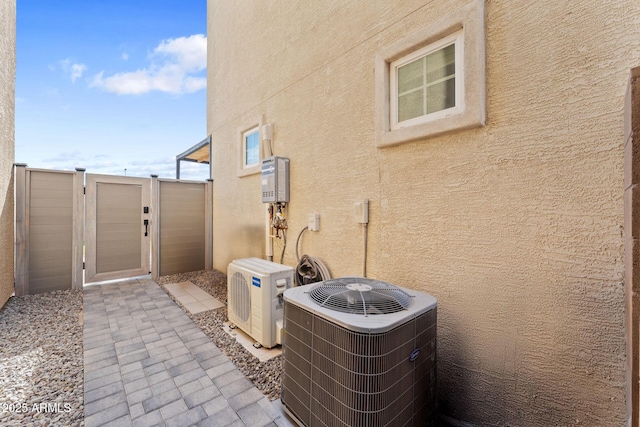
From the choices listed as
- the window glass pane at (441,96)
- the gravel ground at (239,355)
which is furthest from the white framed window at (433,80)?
the gravel ground at (239,355)

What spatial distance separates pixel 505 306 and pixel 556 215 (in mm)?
599

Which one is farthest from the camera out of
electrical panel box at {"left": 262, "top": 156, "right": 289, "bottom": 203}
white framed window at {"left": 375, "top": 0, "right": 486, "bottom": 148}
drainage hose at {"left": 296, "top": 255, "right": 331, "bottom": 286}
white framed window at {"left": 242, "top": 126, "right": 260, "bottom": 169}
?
white framed window at {"left": 242, "top": 126, "right": 260, "bottom": 169}

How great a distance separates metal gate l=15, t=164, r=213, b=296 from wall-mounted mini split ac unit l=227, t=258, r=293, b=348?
10.6 ft

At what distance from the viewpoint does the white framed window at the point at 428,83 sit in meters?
1.80

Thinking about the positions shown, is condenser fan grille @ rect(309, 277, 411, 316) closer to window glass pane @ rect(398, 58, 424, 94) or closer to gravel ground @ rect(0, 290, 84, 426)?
window glass pane @ rect(398, 58, 424, 94)

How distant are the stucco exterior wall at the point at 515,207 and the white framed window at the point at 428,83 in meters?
0.19

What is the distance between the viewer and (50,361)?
2.27 m

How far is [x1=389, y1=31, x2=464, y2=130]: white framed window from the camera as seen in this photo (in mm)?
1797

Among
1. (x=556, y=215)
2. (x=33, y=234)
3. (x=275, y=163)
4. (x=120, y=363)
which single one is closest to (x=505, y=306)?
(x=556, y=215)

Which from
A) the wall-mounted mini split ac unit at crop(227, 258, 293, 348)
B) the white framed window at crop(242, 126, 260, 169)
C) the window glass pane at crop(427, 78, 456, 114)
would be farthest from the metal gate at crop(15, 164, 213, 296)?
the window glass pane at crop(427, 78, 456, 114)

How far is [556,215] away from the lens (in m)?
1.38

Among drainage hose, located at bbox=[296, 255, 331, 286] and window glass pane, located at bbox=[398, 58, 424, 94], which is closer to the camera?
window glass pane, located at bbox=[398, 58, 424, 94]

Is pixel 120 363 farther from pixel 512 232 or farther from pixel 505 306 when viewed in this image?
pixel 512 232

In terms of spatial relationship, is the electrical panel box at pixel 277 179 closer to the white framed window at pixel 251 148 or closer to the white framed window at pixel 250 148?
the white framed window at pixel 250 148
